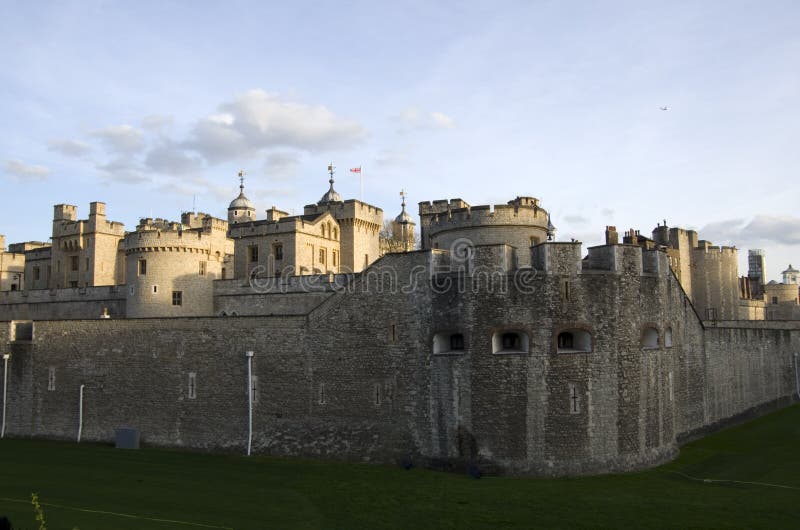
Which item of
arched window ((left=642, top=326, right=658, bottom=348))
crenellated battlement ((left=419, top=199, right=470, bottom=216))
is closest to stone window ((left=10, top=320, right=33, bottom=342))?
crenellated battlement ((left=419, top=199, right=470, bottom=216))

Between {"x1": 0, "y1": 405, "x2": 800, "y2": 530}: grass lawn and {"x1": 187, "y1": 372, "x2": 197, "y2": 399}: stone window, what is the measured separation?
2.57 meters

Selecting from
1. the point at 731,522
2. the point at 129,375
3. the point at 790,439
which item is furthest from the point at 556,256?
the point at 129,375

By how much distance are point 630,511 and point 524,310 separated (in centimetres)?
746

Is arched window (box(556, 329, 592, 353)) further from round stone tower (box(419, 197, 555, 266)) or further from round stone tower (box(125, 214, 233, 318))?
round stone tower (box(125, 214, 233, 318))

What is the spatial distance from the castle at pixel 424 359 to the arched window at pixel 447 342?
7 cm

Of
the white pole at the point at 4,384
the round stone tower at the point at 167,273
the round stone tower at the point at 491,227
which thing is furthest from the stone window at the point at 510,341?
the white pole at the point at 4,384

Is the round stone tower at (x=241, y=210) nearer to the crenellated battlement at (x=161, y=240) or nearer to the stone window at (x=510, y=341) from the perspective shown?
the crenellated battlement at (x=161, y=240)

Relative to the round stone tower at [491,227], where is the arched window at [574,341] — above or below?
below

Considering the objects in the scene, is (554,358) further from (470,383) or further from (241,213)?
(241,213)

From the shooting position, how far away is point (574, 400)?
2427cm

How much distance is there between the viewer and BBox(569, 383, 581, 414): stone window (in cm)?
2420

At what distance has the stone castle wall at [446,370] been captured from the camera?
24.4 metres

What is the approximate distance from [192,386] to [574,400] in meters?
16.2

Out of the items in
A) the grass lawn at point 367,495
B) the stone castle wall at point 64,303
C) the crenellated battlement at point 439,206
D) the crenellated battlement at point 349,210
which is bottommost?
the grass lawn at point 367,495
